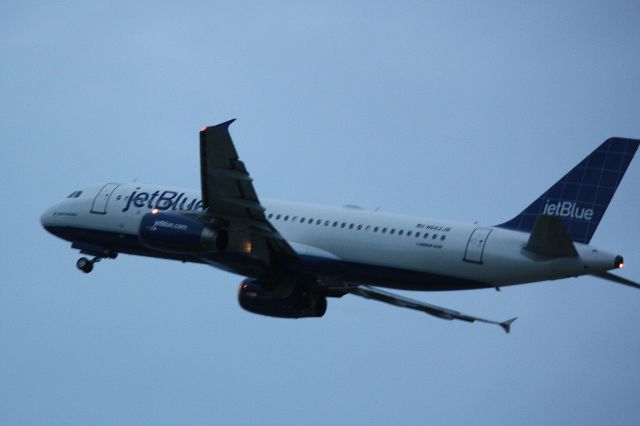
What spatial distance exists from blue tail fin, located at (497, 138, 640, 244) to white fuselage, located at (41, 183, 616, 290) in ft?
2.88

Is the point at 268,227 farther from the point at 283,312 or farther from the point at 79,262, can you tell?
the point at 79,262

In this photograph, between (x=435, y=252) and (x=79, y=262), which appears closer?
(x=435, y=252)

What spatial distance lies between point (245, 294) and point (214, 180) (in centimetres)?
780

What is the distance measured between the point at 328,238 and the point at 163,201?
708 centimetres

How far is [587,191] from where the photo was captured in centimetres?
4625

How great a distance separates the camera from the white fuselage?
149 feet

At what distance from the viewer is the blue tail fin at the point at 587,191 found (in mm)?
45656

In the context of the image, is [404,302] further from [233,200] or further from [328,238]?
[233,200]

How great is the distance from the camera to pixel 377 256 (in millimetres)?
48594

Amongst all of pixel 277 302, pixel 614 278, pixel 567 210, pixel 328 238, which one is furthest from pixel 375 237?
pixel 614 278

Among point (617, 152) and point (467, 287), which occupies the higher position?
point (617, 152)

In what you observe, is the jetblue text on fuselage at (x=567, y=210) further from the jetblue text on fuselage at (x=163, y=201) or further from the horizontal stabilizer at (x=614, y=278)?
the jetblue text on fuselage at (x=163, y=201)

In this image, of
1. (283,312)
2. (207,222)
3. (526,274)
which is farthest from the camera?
(283,312)

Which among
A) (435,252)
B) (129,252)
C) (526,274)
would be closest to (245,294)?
(129,252)
